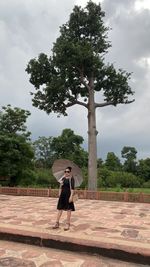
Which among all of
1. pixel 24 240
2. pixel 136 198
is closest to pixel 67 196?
pixel 24 240

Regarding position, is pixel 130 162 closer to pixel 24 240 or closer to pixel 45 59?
pixel 45 59

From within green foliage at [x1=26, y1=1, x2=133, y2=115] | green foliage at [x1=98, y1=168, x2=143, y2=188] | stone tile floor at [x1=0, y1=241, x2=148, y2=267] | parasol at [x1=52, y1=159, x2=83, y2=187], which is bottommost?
stone tile floor at [x1=0, y1=241, x2=148, y2=267]

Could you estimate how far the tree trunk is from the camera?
17.9 meters

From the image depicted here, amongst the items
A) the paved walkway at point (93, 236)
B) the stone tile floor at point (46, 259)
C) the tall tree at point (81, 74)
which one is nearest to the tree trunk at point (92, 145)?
the tall tree at point (81, 74)

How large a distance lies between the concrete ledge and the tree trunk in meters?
12.2

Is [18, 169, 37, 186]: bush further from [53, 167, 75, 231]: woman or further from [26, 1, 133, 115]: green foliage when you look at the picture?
[53, 167, 75, 231]: woman

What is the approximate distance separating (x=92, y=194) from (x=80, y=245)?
1009 centimetres

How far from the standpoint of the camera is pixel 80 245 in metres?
5.14

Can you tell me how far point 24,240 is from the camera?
221 inches

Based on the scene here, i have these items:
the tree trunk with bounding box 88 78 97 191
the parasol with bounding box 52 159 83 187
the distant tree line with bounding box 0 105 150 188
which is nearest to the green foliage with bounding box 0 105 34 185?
the distant tree line with bounding box 0 105 150 188

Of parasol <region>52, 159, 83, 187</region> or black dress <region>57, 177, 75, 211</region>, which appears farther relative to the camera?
parasol <region>52, 159, 83, 187</region>

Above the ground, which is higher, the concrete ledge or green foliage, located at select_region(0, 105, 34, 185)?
green foliage, located at select_region(0, 105, 34, 185)

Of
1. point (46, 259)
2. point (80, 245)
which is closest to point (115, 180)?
point (80, 245)

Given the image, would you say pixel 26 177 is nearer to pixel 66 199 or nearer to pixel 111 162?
pixel 66 199
